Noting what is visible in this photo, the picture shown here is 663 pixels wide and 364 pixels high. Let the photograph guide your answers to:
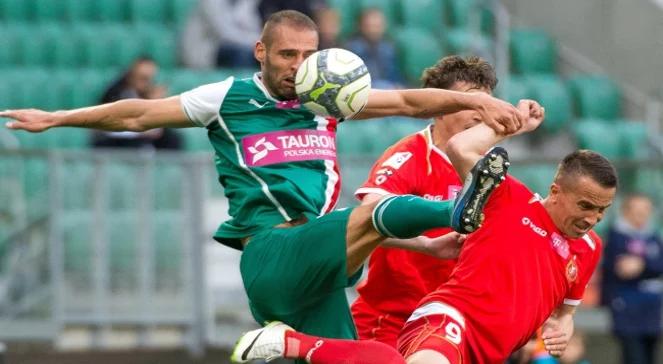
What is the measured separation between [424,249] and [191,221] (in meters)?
4.77

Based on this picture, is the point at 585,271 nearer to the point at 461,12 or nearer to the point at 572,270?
the point at 572,270

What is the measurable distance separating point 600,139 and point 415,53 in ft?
6.46

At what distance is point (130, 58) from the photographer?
48.7 feet

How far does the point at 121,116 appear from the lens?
730 centimetres

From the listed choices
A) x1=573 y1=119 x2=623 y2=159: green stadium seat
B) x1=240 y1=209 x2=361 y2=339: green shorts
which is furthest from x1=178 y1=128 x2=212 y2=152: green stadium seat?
x1=240 y1=209 x2=361 y2=339: green shorts

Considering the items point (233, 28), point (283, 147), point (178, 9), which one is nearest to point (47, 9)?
point (178, 9)

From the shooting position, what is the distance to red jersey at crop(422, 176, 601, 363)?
7.41 m

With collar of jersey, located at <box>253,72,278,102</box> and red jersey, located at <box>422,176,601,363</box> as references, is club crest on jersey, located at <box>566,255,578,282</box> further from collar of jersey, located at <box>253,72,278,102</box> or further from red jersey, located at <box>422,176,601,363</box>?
collar of jersey, located at <box>253,72,278,102</box>

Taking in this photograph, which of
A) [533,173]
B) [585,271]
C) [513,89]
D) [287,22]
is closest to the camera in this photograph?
[287,22]

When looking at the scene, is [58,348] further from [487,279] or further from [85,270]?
[487,279]

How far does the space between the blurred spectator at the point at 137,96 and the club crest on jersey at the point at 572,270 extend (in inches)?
219

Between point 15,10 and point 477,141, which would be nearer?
point 477,141

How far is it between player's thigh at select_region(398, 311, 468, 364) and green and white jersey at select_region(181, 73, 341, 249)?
0.72 metres

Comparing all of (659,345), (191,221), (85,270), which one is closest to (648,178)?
(659,345)
